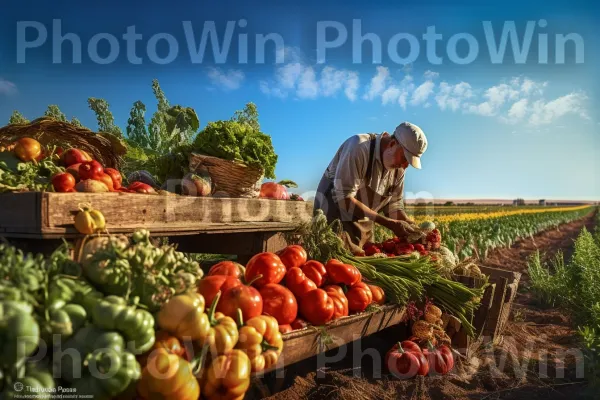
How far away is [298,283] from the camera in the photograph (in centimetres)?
316

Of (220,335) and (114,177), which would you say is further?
(114,177)

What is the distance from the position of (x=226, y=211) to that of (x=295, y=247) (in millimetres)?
601

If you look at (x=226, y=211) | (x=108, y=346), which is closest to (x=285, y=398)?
(x=226, y=211)

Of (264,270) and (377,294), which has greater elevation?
(264,270)

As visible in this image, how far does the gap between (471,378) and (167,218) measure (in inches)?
115

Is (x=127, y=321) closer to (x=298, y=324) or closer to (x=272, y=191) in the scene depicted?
(x=298, y=324)

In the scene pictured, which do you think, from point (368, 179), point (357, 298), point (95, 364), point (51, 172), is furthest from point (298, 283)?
point (368, 179)

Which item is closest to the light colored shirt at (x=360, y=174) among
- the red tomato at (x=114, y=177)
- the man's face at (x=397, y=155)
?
the man's face at (x=397, y=155)

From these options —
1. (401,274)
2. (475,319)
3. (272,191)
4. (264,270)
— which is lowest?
(475,319)

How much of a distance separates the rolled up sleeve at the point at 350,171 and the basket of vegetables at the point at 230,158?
150cm

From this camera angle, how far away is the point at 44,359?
75.6 inches

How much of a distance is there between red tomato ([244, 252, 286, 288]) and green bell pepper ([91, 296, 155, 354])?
39.1 inches

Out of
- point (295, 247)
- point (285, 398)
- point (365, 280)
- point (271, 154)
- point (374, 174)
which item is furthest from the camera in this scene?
point (374, 174)

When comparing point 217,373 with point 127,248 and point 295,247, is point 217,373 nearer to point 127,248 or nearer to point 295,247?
point 127,248
